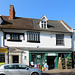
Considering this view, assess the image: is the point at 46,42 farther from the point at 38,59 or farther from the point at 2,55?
the point at 2,55

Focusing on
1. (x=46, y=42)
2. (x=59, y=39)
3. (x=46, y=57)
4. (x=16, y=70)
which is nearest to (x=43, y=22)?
(x=46, y=42)

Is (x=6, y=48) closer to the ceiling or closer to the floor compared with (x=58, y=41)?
closer to the floor

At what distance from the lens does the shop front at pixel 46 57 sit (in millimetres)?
12898

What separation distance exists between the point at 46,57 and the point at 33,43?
9.36 feet

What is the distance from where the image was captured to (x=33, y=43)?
1292 centimetres

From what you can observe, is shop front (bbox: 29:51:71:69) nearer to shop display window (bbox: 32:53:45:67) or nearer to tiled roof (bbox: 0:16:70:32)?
shop display window (bbox: 32:53:45:67)

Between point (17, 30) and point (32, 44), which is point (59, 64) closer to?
point (32, 44)

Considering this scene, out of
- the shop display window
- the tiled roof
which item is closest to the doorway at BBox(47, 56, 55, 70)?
the shop display window

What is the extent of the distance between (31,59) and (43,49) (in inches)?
88.5

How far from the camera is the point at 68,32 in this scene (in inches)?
547

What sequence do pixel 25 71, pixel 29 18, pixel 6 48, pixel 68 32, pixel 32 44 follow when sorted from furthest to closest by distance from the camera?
pixel 29 18
pixel 68 32
pixel 32 44
pixel 6 48
pixel 25 71

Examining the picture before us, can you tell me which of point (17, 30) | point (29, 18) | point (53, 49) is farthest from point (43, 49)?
point (29, 18)

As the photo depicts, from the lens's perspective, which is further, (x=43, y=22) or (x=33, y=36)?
(x=43, y=22)

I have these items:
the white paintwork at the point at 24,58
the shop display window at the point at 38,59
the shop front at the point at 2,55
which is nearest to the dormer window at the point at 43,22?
the shop display window at the point at 38,59
